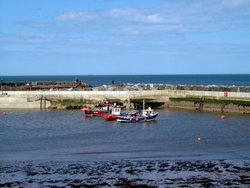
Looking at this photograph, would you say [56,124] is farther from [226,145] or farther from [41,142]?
[226,145]

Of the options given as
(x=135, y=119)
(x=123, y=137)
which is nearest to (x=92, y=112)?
(x=135, y=119)

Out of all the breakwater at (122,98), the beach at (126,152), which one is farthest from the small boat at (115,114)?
the breakwater at (122,98)

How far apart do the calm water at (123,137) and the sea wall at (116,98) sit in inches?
183

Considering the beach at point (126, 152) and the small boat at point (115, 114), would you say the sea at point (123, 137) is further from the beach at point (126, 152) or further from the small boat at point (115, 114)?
the small boat at point (115, 114)

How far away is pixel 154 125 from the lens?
48.3 metres

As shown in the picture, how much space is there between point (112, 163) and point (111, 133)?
13.9m

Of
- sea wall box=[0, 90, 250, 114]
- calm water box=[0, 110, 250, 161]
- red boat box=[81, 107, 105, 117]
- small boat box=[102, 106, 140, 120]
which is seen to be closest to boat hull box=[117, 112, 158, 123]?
small boat box=[102, 106, 140, 120]

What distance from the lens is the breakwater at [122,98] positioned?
203ft

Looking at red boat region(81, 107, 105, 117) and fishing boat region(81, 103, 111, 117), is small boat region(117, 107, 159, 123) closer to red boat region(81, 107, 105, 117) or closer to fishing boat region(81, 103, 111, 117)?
fishing boat region(81, 103, 111, 117)

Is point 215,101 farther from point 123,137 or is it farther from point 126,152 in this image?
point 126,152

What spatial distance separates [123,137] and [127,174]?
14.2 m

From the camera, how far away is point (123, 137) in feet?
134

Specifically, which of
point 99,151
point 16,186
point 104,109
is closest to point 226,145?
point 99,151

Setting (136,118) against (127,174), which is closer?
(127,174)
